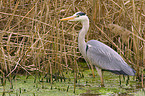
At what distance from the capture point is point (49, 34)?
4.42 meters

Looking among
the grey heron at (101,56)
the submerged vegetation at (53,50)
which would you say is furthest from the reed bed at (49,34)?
the grey heron at (101,56)

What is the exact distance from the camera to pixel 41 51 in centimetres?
445

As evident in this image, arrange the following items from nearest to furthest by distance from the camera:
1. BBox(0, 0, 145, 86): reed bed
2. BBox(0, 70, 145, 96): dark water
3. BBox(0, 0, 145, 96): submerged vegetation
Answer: BBox(0, 70, 145, 96): dark water < BBox(0, 0, 145, 96): submerged vegetation < BBox(0, 0, 145, 86): reed bed

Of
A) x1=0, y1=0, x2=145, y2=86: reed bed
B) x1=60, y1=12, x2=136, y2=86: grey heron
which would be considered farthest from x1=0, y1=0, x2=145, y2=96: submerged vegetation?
x1=60, y1=12, x2=136, y2=86: grey heron

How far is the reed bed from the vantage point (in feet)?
13.5

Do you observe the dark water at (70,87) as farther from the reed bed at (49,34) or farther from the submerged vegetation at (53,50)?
the reed bed at (49,34)

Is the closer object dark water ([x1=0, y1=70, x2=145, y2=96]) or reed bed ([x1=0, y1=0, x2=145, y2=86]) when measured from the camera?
dark water ([x1=0, y1=70, x2=145, y2=96])

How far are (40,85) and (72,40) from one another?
3.83ft

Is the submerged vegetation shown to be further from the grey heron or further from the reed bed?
the grey heron

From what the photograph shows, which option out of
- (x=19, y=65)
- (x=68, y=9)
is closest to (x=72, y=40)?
(x=68, y=9)

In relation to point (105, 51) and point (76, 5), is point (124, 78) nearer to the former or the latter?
point (105, 51)

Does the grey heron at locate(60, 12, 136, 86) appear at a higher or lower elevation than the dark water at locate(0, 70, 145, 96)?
higher

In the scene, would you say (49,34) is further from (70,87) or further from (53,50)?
(70,87)

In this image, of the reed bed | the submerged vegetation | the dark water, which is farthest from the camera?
the reed bed
